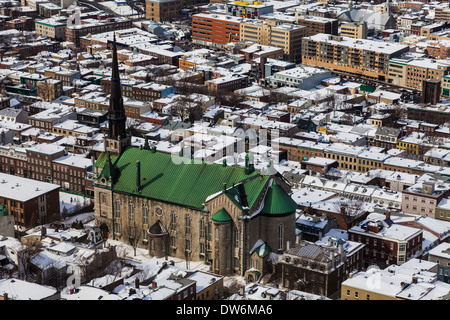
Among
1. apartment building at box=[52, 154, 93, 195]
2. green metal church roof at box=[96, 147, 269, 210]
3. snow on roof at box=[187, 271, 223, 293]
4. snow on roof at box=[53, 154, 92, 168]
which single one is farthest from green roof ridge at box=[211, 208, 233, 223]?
snow on roof at box=[53, 154, 92, 168]

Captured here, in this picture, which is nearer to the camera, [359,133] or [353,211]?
[353,211]

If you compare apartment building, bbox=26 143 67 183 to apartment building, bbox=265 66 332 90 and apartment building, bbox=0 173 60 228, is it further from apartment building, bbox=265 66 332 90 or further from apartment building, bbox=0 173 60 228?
apartment building, bbox=265 66 332 90

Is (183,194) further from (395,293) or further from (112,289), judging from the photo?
(395,293)

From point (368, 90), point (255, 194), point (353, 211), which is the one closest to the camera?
point (255, 194)

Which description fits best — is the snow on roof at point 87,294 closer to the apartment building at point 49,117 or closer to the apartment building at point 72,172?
the apartment building at point 72,172

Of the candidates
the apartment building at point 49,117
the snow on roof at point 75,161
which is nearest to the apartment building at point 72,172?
the snow on roof at point 75,161

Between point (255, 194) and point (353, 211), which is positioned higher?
point (255, 194)
